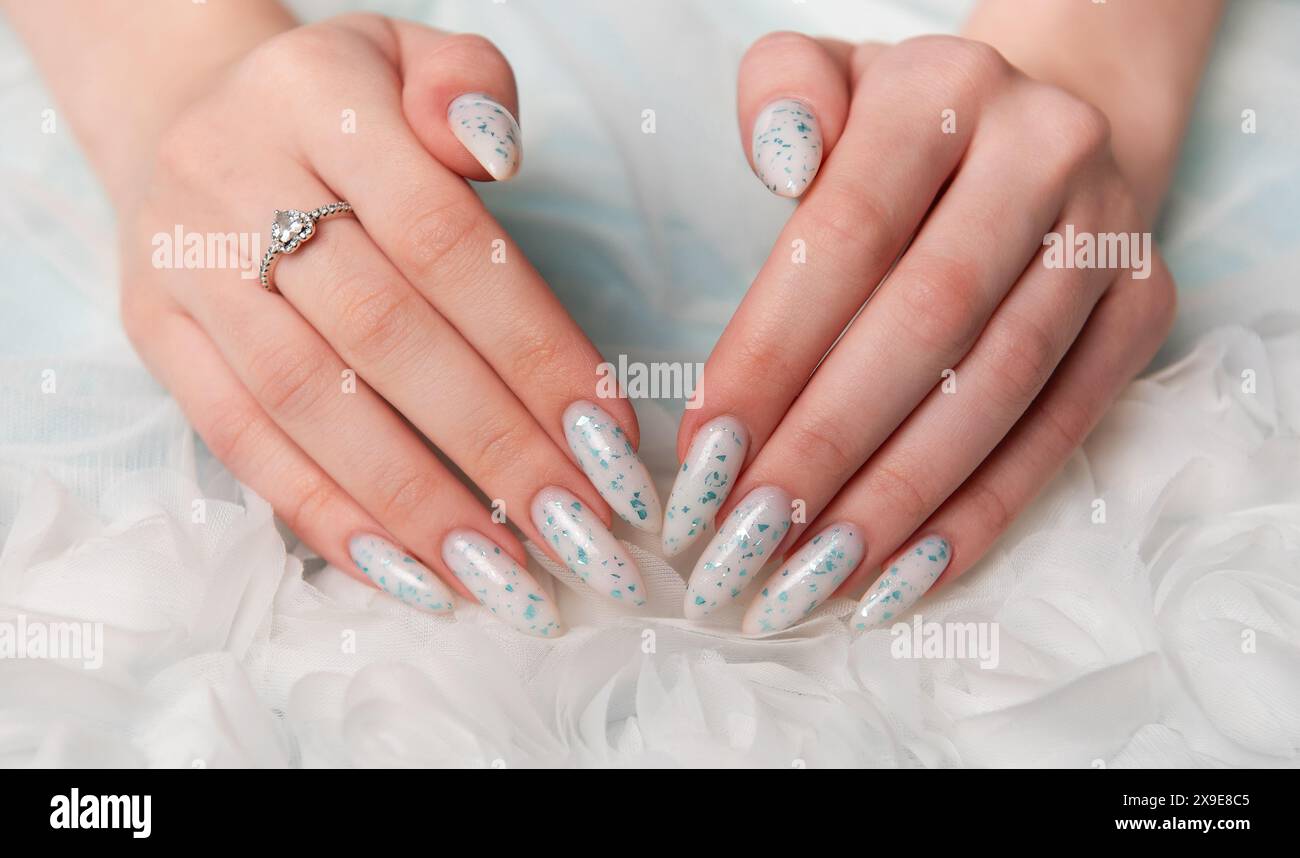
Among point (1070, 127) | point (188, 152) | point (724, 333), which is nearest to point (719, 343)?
point (724, 333)

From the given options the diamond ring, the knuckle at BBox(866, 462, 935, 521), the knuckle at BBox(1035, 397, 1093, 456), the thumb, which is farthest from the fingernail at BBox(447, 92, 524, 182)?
the knuckle at BBox(1035, 397, 1093, 456)

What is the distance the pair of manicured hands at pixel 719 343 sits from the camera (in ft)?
2.50

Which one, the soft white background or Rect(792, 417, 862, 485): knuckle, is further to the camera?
Rect(792, 417, 862, 485): knuckle

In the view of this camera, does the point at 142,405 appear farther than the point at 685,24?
No

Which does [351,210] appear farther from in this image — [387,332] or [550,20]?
[550,20]

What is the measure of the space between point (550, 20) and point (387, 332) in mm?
503

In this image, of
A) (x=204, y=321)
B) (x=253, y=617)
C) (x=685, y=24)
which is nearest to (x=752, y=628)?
(x=253, y=617)

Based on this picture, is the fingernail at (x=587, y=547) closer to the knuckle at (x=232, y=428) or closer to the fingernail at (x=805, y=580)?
the fingernail at (x=805, y=580)

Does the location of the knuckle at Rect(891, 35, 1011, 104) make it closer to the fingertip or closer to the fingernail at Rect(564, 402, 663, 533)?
the fingertip

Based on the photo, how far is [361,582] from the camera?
2.71 feet

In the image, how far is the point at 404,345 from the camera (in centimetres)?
77

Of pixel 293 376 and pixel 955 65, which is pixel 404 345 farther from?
pixel 955 65

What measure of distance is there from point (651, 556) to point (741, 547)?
0.25ft

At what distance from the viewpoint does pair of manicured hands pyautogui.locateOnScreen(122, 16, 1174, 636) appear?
761 millimetres
